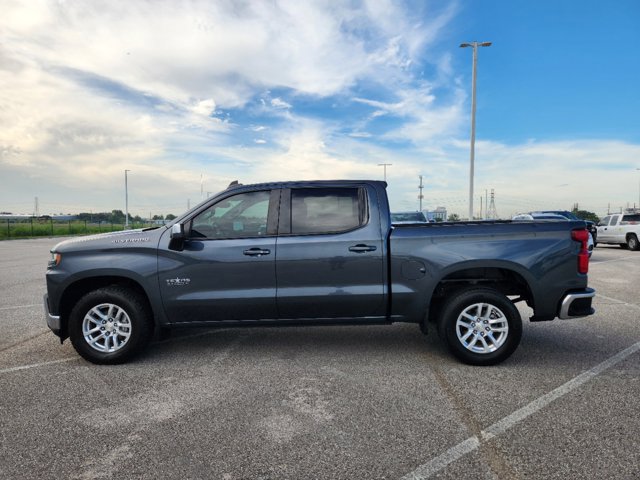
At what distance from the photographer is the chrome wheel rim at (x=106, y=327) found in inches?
180

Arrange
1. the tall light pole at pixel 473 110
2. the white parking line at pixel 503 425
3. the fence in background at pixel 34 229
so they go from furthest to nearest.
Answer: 1. the fence in background at pixel 34 229
2. the tall light pole at pixel 473 110
3. the white parking line at pixel 503 425

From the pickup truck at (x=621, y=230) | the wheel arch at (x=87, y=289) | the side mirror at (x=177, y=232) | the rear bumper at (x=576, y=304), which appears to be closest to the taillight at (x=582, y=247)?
the rear bumper at (x=576, y=304)

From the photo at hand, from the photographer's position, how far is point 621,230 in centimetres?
1962

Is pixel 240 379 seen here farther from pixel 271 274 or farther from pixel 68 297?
pixel 68 297

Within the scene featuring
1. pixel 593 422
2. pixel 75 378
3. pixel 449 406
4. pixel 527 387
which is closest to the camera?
pixel 593 422

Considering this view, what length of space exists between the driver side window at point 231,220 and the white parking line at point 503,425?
270 centimetres

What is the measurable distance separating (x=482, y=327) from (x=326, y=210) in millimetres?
1962

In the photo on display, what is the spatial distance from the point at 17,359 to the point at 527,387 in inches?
201

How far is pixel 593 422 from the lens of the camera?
3213 mm

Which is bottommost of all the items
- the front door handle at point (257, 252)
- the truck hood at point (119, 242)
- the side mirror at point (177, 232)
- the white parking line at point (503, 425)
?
the white parking line at point (503, 425)

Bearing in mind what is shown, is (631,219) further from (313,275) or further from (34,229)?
(34,229)

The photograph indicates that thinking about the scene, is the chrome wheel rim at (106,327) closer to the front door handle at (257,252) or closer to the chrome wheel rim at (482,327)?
the front door handle at (257,252)

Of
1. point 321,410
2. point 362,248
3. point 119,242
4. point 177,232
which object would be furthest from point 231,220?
point 321,410

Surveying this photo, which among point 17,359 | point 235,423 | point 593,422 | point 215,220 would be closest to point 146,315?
point 215,220
